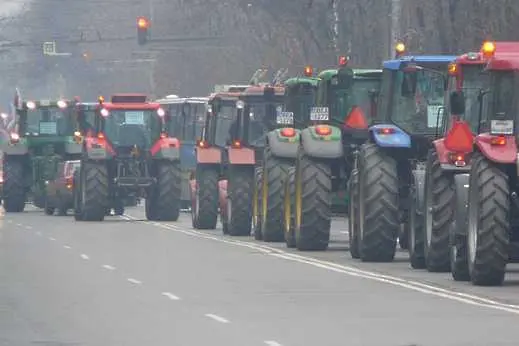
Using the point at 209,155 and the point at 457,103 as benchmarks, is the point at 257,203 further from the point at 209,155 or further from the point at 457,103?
the point at 457,103

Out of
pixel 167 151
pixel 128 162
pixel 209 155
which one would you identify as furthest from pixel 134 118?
pixel 209 155

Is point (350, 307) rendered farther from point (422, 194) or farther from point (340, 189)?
point (340, 189)

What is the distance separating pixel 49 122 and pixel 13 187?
8.11ft

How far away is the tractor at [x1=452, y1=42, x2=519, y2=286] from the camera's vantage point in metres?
22.3

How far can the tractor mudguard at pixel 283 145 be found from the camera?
33.5 meters

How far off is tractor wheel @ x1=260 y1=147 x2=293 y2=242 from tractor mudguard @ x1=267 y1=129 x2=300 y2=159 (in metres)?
0.34

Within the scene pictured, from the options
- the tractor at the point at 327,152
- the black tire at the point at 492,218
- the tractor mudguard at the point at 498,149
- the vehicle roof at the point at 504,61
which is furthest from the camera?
the tractor at the point at 327,152

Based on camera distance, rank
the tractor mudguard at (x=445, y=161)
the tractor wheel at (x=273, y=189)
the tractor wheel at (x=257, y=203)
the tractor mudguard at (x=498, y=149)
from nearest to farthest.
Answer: the tractor mudguard at (x=498, y=149) → the tractor mudguard at (x=445, y=161) → the tractor wheel at (x=273, y=189) → the tractor wheel at (x=257, y=203)

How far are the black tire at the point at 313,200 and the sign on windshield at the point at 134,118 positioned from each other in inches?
727

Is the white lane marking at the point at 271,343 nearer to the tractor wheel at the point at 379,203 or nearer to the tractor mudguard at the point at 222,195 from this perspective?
the tractor wheel at the point at 379,203

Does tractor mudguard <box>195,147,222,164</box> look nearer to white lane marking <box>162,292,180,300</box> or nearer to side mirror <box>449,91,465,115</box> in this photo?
side mirror <box>449,91,465,115</box>

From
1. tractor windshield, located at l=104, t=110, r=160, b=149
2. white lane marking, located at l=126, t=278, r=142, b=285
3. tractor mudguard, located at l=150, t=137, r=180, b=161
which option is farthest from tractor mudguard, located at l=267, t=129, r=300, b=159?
tractor windshield, located at l=104, t=110, r=160, b=149

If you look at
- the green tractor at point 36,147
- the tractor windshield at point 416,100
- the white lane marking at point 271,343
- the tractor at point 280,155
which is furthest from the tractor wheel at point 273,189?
the green tractor at point 36,147

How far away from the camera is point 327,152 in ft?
Answer: 99.4
